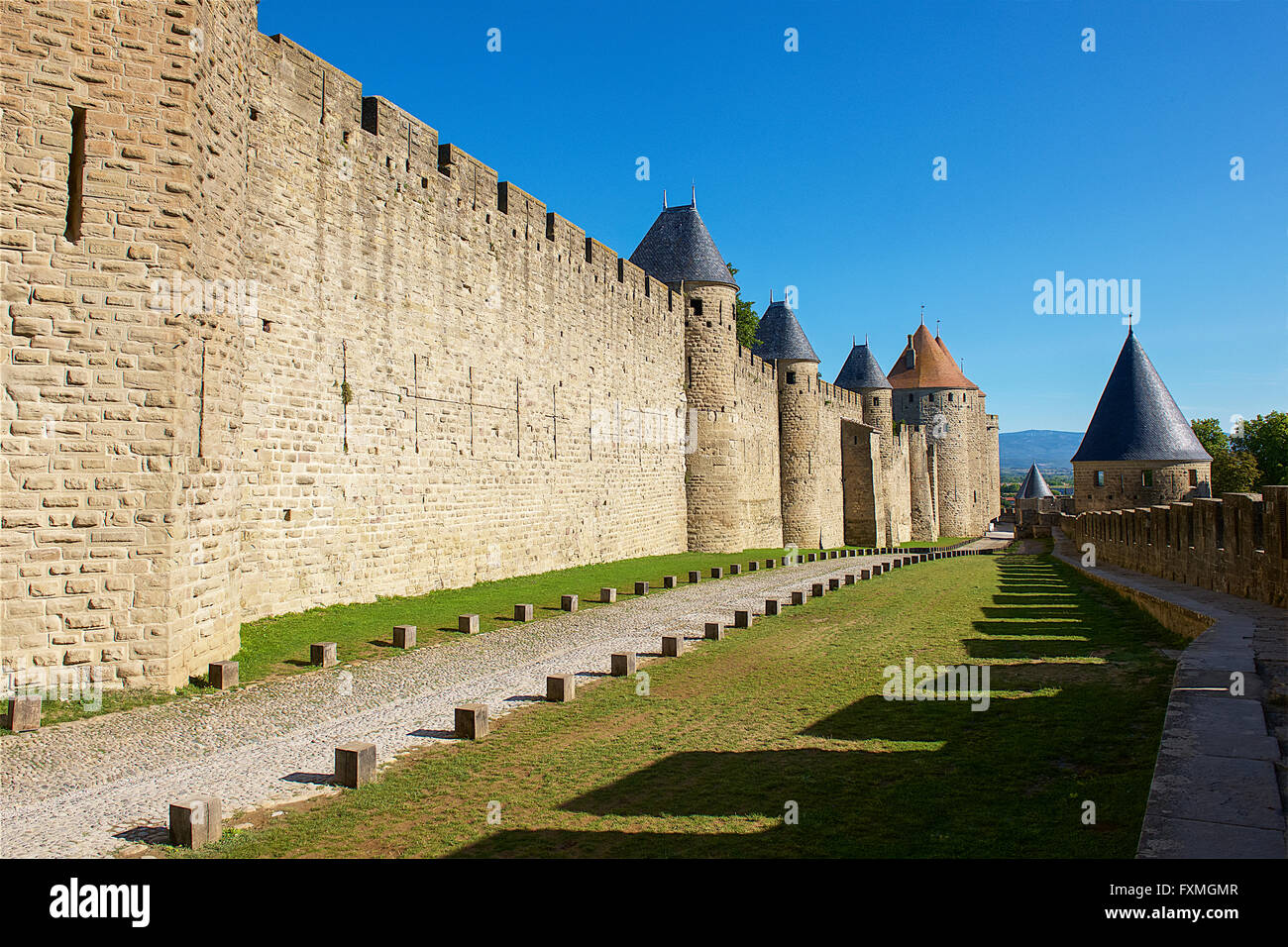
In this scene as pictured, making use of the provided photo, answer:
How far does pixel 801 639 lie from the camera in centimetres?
995

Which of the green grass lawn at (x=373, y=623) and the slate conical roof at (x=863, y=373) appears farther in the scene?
the slate conical roof at (x=863, y=373)

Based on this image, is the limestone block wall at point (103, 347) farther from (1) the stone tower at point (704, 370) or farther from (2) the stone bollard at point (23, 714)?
(1) the stone tower at point (704, 370)

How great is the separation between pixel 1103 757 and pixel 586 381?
52.5 ft

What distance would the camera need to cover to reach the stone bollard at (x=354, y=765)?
16.2 ft

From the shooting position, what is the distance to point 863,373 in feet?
159

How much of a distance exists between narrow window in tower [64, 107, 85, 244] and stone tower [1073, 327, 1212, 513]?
29.3m

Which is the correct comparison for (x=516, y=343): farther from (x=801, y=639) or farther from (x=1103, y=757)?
(x=1103, y=757)

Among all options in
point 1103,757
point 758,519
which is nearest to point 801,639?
point 1103,757

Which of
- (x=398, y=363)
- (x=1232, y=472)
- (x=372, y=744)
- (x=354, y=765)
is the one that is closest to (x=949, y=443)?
(x=1232, y=472)

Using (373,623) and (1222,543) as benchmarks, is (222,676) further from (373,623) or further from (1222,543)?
(1222,543)

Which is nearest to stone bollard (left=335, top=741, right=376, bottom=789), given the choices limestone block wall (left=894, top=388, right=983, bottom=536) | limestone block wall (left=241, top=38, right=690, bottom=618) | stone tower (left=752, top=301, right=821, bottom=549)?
limestone block wall (left=241, top=38, right=690, bottom=618)

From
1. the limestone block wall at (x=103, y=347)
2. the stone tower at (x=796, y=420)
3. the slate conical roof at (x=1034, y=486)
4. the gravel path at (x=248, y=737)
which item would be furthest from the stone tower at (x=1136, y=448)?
the slate conical roof at (x=1034, y=486)

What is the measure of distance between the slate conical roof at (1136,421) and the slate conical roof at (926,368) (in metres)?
28.7

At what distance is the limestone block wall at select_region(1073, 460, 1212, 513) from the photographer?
1069 inches
